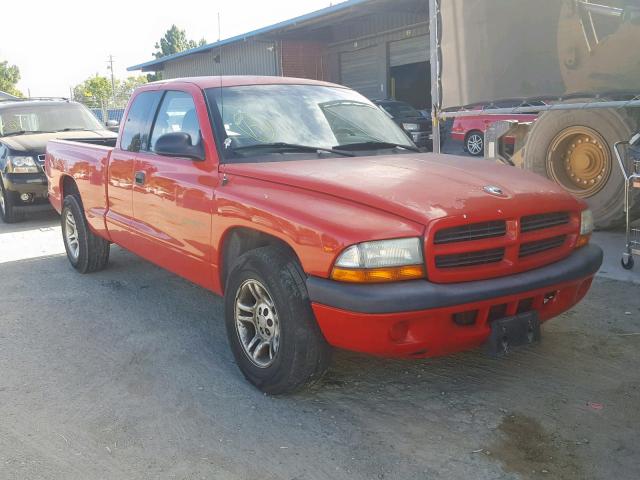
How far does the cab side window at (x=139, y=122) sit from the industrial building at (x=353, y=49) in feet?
54.6

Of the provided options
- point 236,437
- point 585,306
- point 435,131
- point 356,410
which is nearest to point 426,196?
point 356,410

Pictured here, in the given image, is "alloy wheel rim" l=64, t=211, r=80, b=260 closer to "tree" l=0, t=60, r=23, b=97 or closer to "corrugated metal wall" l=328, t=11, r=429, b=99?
"corrugated metal wall" l=328, t=11, r=429, b=99

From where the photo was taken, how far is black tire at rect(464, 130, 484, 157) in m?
16.3

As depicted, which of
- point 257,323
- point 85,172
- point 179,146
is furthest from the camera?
point 85,172

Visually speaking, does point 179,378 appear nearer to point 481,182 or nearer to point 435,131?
point 481,182

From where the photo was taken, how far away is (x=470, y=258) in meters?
3.13

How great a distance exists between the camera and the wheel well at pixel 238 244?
→ 12.0 feet

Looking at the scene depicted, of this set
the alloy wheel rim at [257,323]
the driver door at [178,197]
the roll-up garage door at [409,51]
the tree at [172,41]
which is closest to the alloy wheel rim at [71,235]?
the driver door at [178,197]

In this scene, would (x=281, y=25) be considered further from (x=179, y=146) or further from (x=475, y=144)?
(x=179, y=146)

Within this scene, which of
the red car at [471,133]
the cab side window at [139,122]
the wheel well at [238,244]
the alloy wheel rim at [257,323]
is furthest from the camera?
the red car at [471,133]

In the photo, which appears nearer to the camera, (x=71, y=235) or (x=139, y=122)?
(x=139, y=122)

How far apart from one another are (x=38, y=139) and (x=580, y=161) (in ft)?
25.1

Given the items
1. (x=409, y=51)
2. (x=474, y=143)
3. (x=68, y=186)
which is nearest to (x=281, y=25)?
(x=409, y=51)

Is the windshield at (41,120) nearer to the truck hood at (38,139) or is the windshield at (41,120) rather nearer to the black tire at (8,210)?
the truck hood at (38,139)
